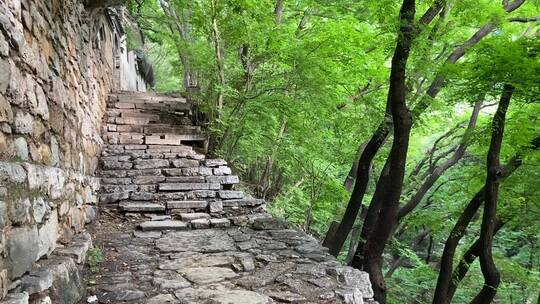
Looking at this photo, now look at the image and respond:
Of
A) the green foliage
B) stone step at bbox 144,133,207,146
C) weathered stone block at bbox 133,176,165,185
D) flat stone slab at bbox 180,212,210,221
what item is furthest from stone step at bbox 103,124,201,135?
flat stone slab at bbox 180,212,210,221

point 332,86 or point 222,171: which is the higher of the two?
point 332,86

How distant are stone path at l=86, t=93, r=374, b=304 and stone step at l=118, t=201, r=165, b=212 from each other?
1 centimetres

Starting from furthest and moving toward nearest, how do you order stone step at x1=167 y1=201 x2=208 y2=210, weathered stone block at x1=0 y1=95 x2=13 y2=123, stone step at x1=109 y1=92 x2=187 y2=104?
stone step at x1=109 y1=92 x2=187 y2=104 → stone step at x1=167 y1=201 x2=208 y2=210 → weathered stone block at x1=0 y1=95 x2=13 y2=123

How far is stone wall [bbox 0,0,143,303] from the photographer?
2127 mm

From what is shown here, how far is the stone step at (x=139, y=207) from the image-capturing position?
18.5 feet

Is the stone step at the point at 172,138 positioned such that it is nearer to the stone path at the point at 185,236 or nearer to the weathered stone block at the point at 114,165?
the stone path at the point at 185,236

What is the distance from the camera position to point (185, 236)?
495 centimetres

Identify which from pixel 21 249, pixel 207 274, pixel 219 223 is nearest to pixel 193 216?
pixel 219 223

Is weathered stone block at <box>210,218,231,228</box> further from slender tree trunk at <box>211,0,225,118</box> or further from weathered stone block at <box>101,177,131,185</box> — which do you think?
slender tree trunk at <box>211,0,225,118</box>

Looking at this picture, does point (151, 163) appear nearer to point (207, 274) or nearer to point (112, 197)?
point (112, 197)

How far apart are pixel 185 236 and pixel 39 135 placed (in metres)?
2.46

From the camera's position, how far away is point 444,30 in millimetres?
6441

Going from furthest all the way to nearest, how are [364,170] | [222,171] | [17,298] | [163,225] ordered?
1. [222,171]
2. [364,170]
3. [163,225]
4. [17,298]

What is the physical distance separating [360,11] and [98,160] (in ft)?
19.6
